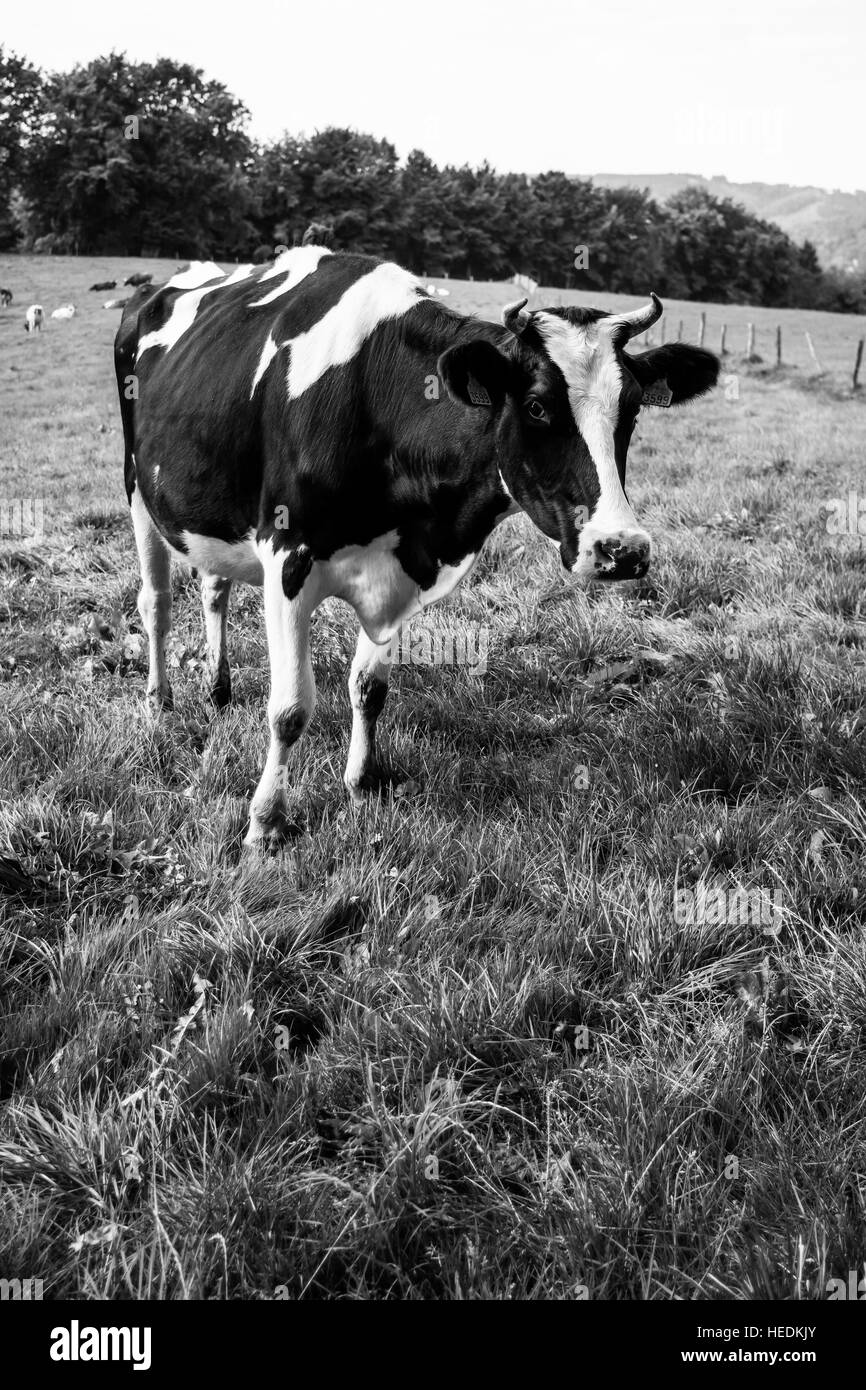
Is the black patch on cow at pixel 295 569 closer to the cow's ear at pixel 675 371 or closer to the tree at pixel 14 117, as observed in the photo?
the cow's ear at pixel 675 371

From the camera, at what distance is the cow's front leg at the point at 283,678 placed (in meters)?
3.99

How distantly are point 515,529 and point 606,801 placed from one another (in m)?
4.53

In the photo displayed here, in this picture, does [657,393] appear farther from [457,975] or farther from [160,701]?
[160,701]

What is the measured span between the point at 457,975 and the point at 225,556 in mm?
2601

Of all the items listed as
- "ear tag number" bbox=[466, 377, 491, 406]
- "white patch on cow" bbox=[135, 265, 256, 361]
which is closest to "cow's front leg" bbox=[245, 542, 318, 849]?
"ear tag number" bbox=[466, 377, 491, 406]

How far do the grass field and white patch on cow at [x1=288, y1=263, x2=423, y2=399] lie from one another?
1.69 metres

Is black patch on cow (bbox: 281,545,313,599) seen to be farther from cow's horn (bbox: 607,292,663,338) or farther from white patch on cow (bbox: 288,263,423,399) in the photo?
cow's horn (bbox: 607,292,663,338)

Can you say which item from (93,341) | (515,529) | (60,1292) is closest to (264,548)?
(60,1292)

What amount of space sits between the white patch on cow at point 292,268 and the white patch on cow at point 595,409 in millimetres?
1778

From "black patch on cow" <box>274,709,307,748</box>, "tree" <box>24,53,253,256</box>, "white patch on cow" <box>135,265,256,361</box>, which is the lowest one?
"black patch on cow" <box>274,709,307,748</box>

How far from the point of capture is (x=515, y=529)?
323 inches

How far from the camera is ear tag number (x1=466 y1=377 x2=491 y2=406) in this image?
3.41 meters
